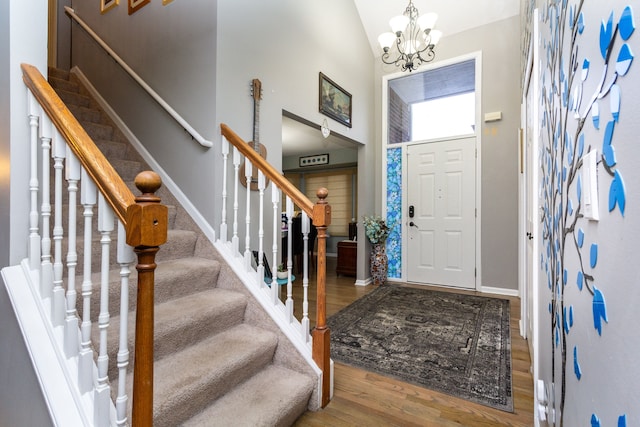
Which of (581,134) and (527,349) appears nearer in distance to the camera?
(581,134)

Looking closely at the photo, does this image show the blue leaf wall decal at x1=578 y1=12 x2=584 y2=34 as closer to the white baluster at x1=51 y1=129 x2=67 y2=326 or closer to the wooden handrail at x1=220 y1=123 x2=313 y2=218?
the wooden handrail at x1=220 y1=123 x2=313 y2=218

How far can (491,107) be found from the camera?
3.91 m

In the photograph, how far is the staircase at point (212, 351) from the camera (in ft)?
4.33

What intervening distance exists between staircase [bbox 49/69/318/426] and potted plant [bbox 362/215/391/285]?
2.67 metres

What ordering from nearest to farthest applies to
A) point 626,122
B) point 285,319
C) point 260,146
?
point 626,122 → point 285,319 → point 260,146

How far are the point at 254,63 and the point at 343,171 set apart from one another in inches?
185

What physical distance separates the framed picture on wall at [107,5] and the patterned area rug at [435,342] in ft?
12.1

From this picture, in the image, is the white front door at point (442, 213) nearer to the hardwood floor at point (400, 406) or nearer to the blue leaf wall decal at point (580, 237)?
the hardwood floor at point (400, 406)

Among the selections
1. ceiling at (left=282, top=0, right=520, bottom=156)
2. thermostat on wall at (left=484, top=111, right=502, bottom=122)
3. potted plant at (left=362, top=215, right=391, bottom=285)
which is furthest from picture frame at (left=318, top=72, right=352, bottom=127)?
thermostat on wall at (left=484, top=111, right=502, bottom=122)

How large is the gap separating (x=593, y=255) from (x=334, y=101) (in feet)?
10.9

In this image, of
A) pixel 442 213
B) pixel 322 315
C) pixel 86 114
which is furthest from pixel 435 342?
pixel 86 114

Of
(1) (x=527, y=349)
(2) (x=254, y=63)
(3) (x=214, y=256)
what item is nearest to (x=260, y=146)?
(2) (x=254, y=63)

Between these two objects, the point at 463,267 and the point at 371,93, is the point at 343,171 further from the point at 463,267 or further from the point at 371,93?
the point at 463,267

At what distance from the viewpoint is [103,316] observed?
937 millimetres
